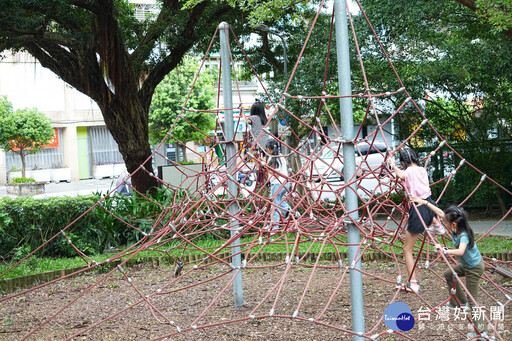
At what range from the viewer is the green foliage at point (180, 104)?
942 inches

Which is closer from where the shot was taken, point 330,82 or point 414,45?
point 414,45

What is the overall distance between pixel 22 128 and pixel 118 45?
15.5 metres

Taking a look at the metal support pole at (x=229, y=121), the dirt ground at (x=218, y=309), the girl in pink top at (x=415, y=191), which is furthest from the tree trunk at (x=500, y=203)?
the metal support pole at (x=229, y=121)

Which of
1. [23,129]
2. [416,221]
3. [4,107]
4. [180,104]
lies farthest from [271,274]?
[4,107]

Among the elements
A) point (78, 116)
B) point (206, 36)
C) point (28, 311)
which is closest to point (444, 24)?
point (206, 36)

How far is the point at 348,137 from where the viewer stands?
2.92 metres

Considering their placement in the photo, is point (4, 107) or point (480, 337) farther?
point (4, 107)

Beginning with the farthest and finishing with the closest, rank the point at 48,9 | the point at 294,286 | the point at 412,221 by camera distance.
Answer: the point at 48,9 < the point at 294,286 < the point at 412,221

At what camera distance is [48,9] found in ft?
24.7

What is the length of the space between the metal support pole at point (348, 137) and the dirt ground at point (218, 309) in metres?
0.35

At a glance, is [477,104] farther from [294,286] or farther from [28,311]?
[28,311]

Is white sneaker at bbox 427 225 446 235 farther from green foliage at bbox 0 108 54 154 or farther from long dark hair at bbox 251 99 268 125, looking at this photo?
green foliage at bbox 0 108 54 154

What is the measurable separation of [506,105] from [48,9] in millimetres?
7451

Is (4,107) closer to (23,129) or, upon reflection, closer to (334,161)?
(23,129)
